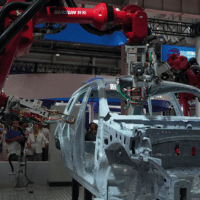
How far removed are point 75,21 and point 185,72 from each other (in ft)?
15.4

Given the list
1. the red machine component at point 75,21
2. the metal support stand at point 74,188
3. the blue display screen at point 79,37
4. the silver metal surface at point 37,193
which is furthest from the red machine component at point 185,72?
the blue display screen at point 79,37

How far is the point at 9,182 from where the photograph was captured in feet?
21.7

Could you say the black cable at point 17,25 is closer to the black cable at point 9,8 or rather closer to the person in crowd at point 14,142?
the black cable at point 9,8

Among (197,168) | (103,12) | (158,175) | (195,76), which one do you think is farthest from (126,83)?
(195,76)

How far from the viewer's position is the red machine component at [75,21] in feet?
8.16

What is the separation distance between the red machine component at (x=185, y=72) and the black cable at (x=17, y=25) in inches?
193

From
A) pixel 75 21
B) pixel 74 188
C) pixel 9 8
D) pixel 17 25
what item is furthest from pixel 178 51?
pixel 17 25

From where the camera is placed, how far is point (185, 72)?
693cm

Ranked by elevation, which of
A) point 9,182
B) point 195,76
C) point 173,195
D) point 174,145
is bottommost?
point 9,182

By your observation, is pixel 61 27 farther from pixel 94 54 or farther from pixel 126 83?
pixel 94 54

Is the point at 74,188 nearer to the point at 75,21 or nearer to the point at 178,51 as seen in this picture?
the point at 75,21

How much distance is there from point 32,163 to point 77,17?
4945mm

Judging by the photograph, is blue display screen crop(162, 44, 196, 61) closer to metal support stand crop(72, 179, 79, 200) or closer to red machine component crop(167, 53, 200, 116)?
red machine component crop(167, 53, 200, 116)

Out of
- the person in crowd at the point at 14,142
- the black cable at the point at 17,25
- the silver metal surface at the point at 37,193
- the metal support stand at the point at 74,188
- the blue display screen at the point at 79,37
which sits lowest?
the silver metal surface at the point at 37,193
